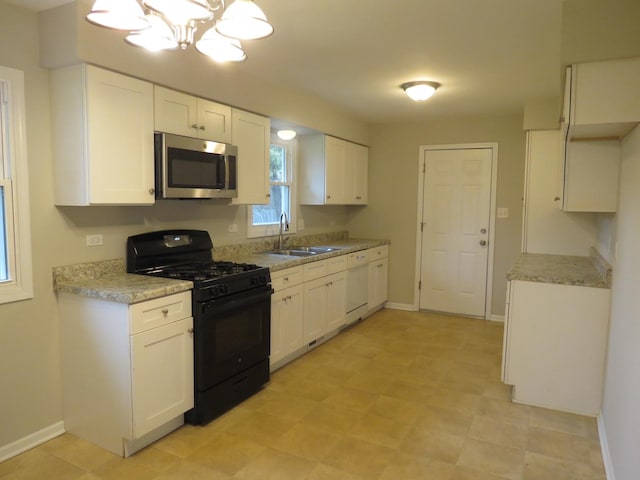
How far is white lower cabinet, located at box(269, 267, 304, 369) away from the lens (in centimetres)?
351

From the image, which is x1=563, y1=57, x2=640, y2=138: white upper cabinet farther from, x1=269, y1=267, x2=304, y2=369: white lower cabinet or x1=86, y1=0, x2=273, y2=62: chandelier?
x1=269, y1=267, x2=304, y2=369: white lower cabinet

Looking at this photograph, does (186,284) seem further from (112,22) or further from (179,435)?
(112,22)

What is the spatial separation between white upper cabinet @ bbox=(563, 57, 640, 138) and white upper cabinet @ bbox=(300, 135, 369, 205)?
2730 millimetres

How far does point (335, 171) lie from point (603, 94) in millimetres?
3011

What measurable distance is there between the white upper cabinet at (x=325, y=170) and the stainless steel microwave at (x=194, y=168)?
1.59 m

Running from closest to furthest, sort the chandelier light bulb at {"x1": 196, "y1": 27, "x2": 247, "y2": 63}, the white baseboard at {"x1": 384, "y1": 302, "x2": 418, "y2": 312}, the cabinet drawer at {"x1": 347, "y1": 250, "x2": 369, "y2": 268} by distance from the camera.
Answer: the chandelier light bulb at {"x1": 196, "y1": 27, "x2": 247, "y2": 63} → the cabinet drawer at {"x1": 347, "y1": 250, "x2": 369, "y2": 268} → the white baseboard at {"x1": 384, "y1": 302, "x2": 418, "y2": 312}

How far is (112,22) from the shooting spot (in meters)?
1.57

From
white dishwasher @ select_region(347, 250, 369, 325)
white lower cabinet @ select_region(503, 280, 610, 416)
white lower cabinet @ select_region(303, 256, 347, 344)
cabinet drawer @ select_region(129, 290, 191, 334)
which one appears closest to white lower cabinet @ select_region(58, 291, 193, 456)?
cabinet drawer @ select_region(129, 290, 191, 334)

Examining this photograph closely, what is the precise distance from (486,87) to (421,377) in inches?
101

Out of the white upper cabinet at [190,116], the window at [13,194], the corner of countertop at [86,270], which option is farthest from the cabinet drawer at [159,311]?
the white upper cabinet at [190,116]

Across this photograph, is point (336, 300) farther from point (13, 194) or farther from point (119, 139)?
point (13, 194)

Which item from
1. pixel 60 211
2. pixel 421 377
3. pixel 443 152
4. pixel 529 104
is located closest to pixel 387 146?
pixel 443 152

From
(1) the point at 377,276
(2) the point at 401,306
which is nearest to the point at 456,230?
(1) the point at 377,276

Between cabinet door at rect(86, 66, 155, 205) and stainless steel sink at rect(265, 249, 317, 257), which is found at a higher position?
cabinet door at rect(86, 66, 155, 205)
